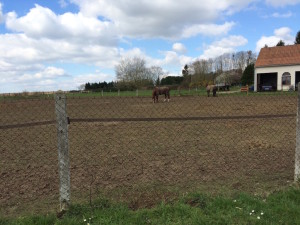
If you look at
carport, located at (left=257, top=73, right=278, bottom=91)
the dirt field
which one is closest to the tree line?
carport, located at (left=257, top=73, right=278, bottom=91)

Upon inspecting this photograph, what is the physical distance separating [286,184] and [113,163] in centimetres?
295

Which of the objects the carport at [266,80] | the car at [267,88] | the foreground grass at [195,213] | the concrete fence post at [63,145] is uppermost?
the carport at [266,80]

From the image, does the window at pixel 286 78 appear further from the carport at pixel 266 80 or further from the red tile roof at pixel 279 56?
the red tile roof at pixel 279 56

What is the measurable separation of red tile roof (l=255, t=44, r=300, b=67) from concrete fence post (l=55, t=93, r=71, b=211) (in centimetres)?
3577

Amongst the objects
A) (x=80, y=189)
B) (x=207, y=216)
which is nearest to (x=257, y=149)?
(x=207, y=216)

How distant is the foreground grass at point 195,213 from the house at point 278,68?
109ft

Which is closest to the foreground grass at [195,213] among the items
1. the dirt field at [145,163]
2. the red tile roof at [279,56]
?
the dirt field at [145,163]

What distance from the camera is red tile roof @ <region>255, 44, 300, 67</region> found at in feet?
110

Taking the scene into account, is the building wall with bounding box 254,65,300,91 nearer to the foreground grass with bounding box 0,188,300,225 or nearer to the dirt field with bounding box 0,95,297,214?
the dirt field with bounding box 0,95,297,214

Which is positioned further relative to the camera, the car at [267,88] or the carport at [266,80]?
the carport at [266,80]

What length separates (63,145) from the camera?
9.99 ft

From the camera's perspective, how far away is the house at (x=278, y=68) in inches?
1307

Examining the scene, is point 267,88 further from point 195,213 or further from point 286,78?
point 195,213

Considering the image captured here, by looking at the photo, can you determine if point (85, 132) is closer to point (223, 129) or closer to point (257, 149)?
point (223, 129)
